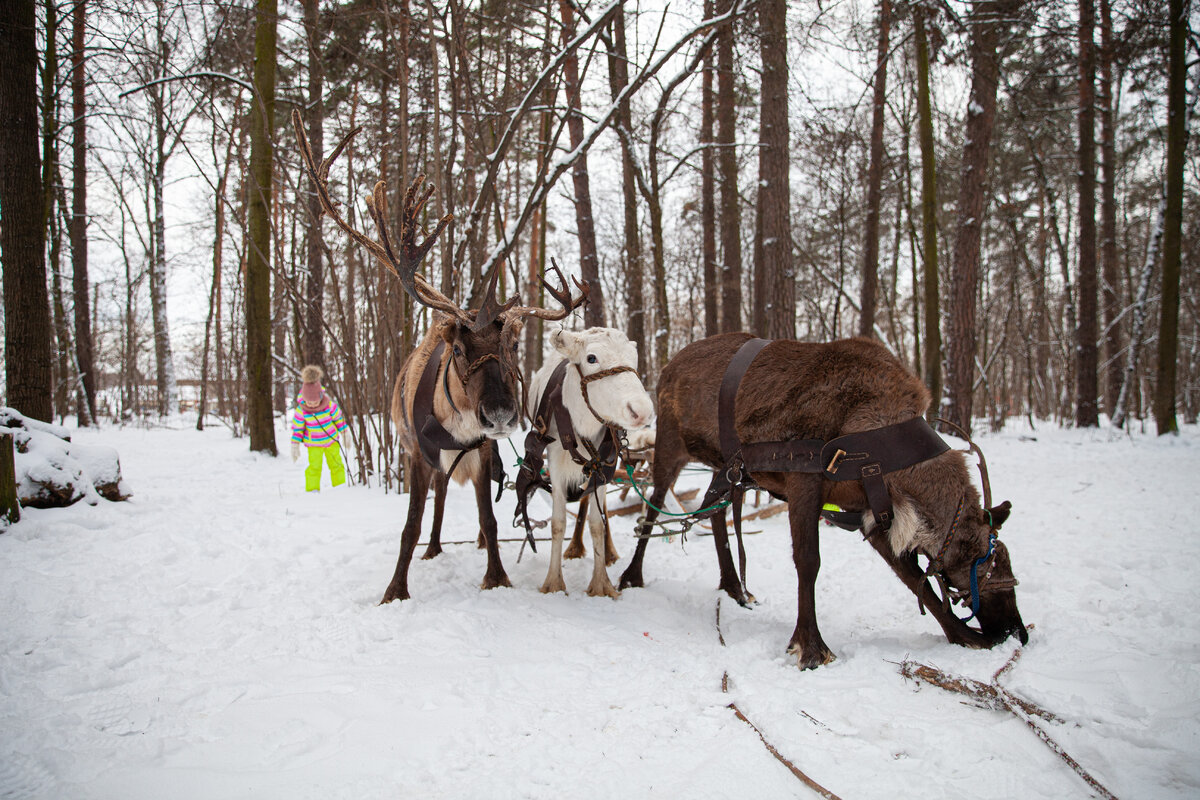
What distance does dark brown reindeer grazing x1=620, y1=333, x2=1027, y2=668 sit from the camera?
299 centimetres

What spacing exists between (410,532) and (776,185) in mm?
A: 6564

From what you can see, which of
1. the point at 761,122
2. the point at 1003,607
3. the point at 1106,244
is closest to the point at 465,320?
the point at 1003,607

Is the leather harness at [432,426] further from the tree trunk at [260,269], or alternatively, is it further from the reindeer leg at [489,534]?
the tree trunk at [260,269]

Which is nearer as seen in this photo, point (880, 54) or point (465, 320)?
point (465, 320)

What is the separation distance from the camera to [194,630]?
3.14 m

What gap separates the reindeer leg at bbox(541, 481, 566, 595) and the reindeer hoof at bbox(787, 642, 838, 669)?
1.74m

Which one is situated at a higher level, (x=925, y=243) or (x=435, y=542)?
(x=925, y=243)

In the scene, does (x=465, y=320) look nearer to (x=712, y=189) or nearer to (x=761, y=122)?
(x=761, y=122)

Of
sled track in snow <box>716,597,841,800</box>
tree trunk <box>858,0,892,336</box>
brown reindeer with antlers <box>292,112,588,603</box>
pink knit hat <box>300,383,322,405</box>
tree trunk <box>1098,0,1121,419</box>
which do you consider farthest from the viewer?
tree trunk <box>1098,0,1121,419</box>

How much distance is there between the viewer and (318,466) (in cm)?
755

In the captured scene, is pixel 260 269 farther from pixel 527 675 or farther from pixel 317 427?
pixel 527 675

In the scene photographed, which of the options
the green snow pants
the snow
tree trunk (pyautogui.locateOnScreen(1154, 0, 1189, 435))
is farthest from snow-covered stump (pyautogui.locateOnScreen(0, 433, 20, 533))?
tree trunk (pyautogui.locateOnScreen(1154, 0, 1189, 435))

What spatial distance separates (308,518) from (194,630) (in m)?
2.80

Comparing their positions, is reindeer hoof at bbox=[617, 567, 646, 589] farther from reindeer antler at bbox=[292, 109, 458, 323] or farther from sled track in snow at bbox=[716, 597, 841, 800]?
reindeer antler at bbox=[292, 109, 458, 323]
